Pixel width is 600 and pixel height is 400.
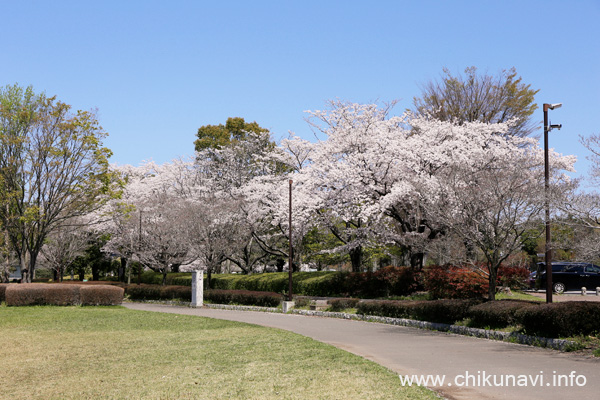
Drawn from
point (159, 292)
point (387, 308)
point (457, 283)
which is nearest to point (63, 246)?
point (159, 292)

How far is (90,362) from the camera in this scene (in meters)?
12.2

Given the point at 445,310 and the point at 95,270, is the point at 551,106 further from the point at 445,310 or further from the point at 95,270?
the point at 95,270

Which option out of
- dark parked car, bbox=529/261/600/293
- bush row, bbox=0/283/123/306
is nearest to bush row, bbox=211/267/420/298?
bush row, bbox=0/283/123/306

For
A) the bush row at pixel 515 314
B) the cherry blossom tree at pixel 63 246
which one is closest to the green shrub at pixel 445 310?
the bush row at pixel 515 314

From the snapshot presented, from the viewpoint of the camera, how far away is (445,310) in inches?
687

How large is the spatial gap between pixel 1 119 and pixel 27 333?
1881cm

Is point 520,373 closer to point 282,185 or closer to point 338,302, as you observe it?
point 338,302

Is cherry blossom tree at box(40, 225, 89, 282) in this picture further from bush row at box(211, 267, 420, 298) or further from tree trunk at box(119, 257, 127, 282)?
bush row at box(211, 267, 420, 298)

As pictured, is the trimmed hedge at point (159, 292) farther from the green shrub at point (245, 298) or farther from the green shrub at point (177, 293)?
the green shrub at point (245, 298)

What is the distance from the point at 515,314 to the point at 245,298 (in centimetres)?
1842

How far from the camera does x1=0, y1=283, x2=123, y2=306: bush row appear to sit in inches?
1197

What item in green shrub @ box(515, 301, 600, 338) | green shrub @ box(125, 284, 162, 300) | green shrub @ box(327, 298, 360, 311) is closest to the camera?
green shrub @ box(515, 301, 600, 338)

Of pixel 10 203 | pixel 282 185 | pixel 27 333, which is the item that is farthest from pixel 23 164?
pixel 27 333

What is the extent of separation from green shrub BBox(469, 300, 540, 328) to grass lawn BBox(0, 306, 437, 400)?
16.0ft
